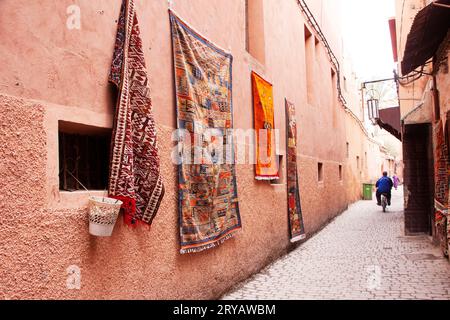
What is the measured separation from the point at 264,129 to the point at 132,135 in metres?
3.74

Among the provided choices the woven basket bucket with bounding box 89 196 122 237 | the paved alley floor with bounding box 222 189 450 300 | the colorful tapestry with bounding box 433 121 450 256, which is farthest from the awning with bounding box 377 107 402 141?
the woven basket bucket with bounding box 89 196 122 237

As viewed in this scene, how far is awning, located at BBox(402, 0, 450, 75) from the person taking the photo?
5.22 metres

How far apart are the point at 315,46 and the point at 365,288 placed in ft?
28.5

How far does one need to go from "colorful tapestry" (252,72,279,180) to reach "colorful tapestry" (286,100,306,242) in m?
1.03

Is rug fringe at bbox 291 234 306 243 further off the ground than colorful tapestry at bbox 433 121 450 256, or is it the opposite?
colorful tapestry at bbox 433 121 450 256

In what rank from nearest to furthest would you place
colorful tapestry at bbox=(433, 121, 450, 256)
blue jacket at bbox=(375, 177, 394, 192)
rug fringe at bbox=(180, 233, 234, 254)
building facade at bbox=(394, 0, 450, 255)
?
rug fringe at bbox=(180, 233, 234, 254), building facade at bbox=(394, 0, 450, 255), colorful tapestry at bbox=(433, 121, 450, 256), blue jacket at bbox=(375, 177, 394, 192)

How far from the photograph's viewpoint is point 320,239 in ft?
31.9

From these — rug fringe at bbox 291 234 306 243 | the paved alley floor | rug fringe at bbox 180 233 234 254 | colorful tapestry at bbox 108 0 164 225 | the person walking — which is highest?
colorful tapestry at bbox 108 0 164 225

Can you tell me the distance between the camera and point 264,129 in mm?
6875

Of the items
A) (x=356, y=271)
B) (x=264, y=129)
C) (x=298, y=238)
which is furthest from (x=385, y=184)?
(x=264, y=129)

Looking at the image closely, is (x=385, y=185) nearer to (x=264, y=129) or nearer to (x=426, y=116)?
(x=426, y=116)

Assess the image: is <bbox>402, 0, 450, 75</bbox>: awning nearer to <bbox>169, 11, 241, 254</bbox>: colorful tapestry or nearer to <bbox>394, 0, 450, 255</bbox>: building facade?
<bbox>394, 0, 450, 255</bbox>: building facade

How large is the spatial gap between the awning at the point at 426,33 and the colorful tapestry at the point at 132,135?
3.48 metres

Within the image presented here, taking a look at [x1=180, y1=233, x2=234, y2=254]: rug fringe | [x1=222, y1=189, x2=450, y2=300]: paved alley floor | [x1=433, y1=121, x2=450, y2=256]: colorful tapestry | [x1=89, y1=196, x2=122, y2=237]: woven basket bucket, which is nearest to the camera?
[x1=89, y1=196, x2=122, y2=237]: woven basket bucket
